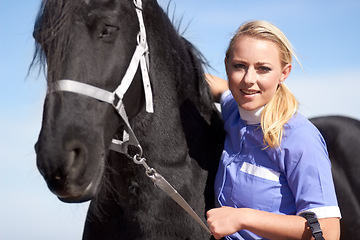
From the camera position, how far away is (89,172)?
239 cm

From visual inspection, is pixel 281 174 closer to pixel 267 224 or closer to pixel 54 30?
pixel 267 224

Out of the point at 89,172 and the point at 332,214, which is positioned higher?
the point at 89,172

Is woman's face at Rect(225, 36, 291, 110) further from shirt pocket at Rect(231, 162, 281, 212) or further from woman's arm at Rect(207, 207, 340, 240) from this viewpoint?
woman's arm at Rect(207, 207, 340, 240)

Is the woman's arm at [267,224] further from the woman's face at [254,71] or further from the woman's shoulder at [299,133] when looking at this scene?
the woman's face at [254,71]

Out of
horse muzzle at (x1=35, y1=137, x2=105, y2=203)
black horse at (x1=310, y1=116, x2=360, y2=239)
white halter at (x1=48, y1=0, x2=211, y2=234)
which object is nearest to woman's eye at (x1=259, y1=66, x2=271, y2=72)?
white halter at (x1=48, y1=0, x2=211, y2=234)

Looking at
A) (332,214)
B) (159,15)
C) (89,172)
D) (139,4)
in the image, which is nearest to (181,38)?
(159,15)

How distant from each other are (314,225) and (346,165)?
1.37 meters

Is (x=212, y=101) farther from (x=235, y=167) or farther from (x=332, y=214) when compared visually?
(x=332, y=214)

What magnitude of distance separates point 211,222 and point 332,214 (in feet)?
2.02

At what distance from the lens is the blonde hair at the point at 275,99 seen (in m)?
2.66

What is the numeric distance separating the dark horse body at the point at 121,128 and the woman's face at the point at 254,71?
0.42m

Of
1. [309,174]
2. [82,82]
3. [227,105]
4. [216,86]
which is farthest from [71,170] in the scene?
[216,86]

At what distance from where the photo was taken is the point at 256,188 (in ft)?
8.84

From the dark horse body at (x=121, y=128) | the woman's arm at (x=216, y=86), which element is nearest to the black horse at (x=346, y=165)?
the dark horse body at (x=121, y=128)
